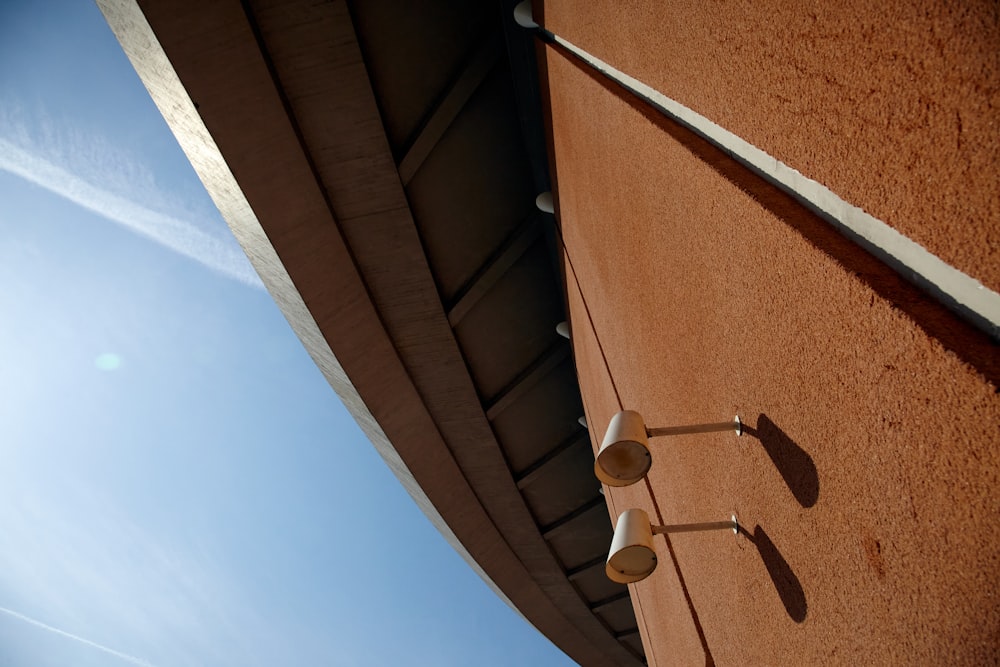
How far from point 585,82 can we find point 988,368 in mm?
2887

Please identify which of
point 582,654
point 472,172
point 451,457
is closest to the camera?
point 472,172

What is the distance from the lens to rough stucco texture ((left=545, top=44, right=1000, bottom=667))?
2.85 feet

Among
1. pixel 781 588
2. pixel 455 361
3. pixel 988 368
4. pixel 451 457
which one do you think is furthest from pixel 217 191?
pixel 988 368

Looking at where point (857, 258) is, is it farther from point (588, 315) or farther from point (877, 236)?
point (588, 315)

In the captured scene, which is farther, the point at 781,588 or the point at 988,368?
the point at 781,588

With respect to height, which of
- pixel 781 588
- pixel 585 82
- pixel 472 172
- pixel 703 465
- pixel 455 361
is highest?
pixel 472 172

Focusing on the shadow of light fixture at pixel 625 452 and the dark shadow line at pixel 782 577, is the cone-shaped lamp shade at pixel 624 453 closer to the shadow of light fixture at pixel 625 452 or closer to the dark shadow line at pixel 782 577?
the shadow of light fixture at pixel 625 452

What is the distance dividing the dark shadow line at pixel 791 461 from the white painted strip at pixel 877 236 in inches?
19.5

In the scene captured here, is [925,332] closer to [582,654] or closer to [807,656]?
[807,656]

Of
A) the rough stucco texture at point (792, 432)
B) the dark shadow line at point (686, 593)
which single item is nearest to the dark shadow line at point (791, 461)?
the rough stucco texture at point (792, 432)

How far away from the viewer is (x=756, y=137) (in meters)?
1.44

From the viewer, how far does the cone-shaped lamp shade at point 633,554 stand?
253 cm

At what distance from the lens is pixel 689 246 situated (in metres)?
2.01

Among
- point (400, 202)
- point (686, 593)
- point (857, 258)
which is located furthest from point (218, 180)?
point (857, 258)
